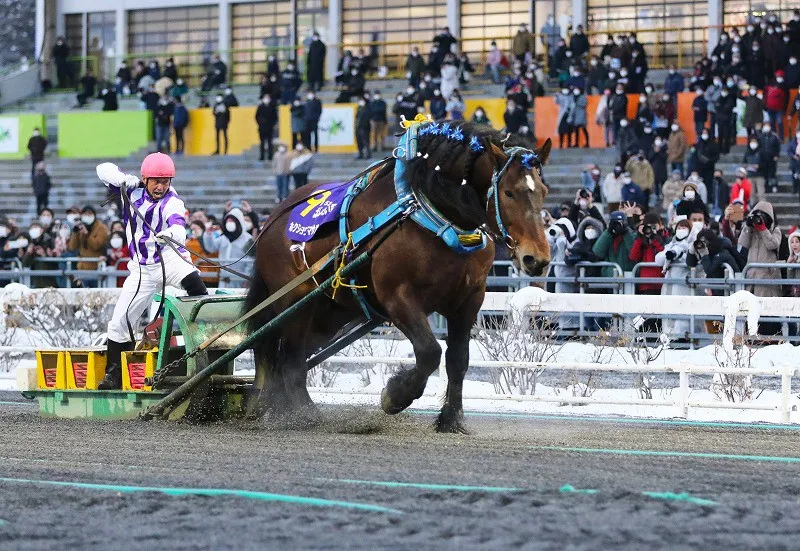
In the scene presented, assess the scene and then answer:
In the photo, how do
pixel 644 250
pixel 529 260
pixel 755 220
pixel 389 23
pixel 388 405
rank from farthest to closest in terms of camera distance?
pixel 389 23 → pixel 644 250 → pixel 755 220 → pixel 388 405 → pixel 529 260

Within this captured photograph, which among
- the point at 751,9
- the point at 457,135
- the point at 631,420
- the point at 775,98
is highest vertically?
the point at 751,9

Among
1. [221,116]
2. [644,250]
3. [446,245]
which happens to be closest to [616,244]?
[644,250]

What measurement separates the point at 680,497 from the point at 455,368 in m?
3.50

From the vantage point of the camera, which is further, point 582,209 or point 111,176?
point 582,209

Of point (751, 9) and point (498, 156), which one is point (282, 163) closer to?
point (751, 9)

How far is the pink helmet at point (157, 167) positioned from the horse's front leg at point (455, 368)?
2.56m

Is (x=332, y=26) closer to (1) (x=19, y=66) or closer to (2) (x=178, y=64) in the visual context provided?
(2) (x=178, y=64)

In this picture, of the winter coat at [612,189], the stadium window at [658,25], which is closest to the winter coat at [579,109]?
the winter coat at [612,189]

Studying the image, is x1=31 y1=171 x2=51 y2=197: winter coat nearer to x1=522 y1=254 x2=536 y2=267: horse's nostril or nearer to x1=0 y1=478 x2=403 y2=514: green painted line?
x1=522 y1=254 x2=536 y2=267: horse's nostril

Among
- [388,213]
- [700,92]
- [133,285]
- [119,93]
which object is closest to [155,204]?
[133,285]

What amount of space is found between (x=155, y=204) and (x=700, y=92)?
50.4ft

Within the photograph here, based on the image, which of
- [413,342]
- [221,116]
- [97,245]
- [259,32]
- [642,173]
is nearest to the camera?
[413,342]

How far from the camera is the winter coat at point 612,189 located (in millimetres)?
22109

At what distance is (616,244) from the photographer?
53.8ft
